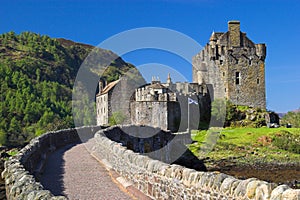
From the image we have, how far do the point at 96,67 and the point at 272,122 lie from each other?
403 feet

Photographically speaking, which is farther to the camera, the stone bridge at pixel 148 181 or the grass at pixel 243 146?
the grass at pixel 243 146

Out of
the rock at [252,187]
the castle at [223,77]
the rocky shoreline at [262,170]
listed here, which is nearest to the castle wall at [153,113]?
the castle at [223,77]

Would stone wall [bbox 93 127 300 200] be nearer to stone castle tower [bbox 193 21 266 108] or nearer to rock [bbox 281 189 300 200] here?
rock [bbox 281 189 300 200]

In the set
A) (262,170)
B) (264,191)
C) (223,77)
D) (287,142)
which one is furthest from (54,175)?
(223,77)

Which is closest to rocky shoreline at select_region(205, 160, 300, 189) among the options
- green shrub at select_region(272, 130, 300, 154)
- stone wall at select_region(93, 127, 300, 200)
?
green shrub at select_region(272, 130, 300, 154)

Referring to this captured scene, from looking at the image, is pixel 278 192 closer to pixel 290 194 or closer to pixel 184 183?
pixel 290 194

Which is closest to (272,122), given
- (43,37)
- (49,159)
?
(49,159)

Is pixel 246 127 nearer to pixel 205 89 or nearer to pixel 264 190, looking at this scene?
pixel 205 89

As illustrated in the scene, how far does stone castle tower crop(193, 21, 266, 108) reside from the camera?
5500cm

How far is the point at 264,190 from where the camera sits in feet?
22.5

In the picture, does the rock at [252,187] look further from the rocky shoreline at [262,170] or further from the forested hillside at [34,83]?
the forested hillside at [34,83]

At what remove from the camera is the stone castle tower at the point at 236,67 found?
55000mm

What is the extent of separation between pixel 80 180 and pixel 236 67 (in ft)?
144

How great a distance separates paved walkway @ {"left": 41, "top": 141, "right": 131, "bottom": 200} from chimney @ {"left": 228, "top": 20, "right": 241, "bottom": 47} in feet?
127
